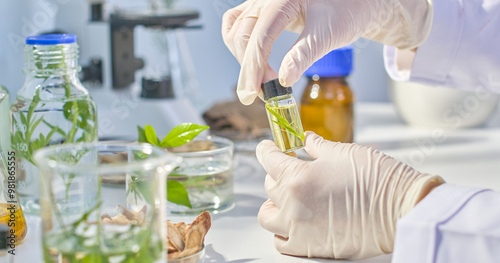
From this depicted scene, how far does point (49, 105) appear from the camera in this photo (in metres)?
0.96

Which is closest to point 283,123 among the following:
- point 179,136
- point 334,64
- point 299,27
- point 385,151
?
point 179,136

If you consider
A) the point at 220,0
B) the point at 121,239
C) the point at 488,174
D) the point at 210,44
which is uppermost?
the point at 220,0

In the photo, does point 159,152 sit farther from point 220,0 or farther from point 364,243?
point 220,0

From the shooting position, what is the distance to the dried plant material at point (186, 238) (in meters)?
0.76

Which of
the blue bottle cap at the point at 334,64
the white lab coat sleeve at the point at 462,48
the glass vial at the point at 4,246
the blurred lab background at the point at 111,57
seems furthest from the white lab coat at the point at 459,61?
the blurred lab background at the point at 111,57

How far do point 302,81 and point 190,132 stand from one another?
1.75 metres

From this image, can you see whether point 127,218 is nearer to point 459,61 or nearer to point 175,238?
point 175,238

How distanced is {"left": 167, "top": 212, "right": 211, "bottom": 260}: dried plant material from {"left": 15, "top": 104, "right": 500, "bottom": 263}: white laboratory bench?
7 cm

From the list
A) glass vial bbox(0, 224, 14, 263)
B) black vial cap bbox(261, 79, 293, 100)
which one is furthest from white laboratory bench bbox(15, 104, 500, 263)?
black vial cap bbox(261, 79, 293, 100)

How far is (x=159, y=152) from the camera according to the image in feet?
1.90

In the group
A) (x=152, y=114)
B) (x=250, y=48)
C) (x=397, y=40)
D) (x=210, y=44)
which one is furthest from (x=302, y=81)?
(x=250, y=48)

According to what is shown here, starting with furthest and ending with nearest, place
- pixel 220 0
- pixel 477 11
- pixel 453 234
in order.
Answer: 1. pixel 220 0
2. pixel 477 11
3. pixel 453 234

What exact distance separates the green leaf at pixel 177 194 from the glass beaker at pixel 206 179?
0.05m

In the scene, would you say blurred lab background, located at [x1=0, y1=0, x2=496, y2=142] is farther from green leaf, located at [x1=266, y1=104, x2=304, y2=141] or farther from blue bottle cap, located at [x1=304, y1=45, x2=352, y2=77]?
green leaf, located at [x1=266, y1=104, x2=304, y2=141]
